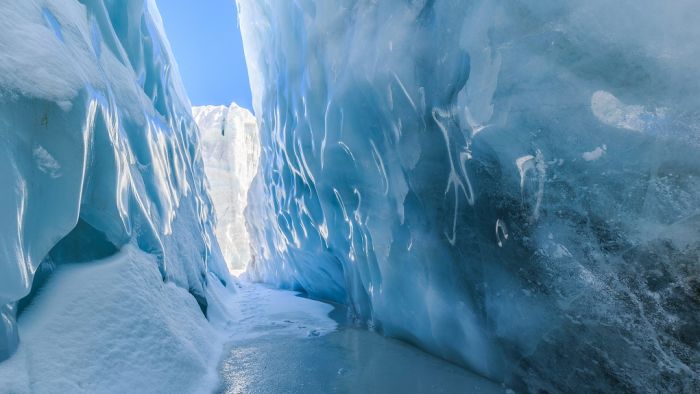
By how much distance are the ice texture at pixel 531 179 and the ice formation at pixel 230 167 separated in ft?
52.2

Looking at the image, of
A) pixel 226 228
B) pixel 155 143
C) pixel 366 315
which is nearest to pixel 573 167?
pixel 366 315

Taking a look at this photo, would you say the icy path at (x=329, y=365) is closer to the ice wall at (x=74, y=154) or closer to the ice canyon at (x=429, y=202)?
the ice canyon at (x=429, y=202)

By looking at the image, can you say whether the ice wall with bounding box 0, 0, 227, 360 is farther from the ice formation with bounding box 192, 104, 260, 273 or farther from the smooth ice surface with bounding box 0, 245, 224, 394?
the ice formation with bounding box 192, 104, 260, 273

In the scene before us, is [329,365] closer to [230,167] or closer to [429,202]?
[429,202]

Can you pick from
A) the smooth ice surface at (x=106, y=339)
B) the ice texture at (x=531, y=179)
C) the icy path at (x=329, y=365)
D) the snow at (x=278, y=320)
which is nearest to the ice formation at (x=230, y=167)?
the snow at (x=278, y=320)

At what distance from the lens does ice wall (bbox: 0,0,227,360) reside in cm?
124

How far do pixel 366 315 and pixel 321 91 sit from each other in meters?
2.36

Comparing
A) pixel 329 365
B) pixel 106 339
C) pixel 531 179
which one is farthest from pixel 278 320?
pixel 531 179

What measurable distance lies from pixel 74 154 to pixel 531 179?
6.50 feet

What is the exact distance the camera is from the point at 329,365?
235 cm

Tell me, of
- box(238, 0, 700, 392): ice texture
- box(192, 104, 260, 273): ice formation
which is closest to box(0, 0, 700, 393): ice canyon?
box(238, 0, 700, 392): ice texture

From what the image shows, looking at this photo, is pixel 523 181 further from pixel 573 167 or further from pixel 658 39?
pixel 658 39

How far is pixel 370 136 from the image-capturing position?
120 inches

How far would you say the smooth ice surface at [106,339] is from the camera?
132cm
